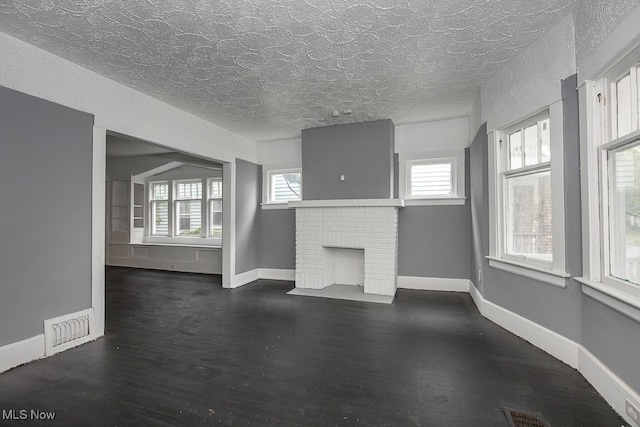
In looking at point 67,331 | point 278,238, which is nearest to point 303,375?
point 67,331

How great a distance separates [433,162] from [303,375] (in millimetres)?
3833

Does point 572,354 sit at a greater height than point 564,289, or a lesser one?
lesser

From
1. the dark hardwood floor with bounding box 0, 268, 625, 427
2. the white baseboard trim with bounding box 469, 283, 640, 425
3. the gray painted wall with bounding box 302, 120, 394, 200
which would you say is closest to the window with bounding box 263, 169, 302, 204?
the gray painted wall with bounding box 302, 120, 394, 200

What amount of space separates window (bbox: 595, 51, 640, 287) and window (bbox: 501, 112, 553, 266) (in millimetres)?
542

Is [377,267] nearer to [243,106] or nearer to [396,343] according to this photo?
[396,343]

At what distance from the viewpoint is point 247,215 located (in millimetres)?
5492

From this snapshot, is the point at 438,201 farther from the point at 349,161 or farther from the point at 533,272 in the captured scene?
the point at 533,272

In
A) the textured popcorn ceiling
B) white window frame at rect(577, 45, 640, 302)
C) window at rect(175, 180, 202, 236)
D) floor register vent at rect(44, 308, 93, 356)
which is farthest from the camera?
window at rect(175, 180, 202, 236)

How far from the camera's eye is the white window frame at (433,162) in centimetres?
460

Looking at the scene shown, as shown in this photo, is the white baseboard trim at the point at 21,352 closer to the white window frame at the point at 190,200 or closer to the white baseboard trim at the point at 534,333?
the white baseboard trim at the point at 534,333

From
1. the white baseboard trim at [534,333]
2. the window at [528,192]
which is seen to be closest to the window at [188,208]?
the white baseboard trim at [534,333]

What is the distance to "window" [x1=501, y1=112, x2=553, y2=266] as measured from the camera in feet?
8.57

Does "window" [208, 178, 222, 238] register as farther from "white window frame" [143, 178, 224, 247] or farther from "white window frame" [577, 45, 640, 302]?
"white window frame" [577, 45, 640, 302]

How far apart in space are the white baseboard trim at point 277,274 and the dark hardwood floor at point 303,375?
191 cm
